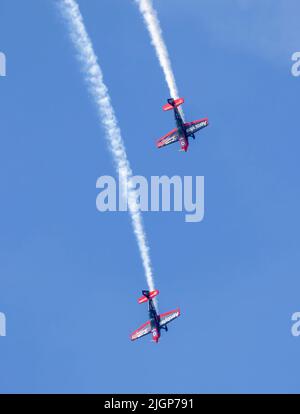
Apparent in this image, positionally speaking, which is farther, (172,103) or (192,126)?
(192,126)

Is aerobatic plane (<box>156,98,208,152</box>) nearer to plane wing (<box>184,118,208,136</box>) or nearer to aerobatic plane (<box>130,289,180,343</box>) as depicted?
plane wing (<box>184,118,208,136</box>)

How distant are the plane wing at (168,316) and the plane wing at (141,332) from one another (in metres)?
1.24

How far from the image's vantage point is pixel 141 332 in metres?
101

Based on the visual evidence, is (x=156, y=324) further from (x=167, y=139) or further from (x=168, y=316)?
(x=167, y=139)

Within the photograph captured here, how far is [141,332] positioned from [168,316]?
2815 millimetres

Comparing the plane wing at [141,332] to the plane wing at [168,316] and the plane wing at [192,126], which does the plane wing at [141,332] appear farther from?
the plane wing at [192,126]

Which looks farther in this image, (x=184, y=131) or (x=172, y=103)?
(x=184, y=131)

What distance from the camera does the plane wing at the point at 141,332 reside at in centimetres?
10056

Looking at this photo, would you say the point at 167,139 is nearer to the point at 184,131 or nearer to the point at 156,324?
the point at 184,131

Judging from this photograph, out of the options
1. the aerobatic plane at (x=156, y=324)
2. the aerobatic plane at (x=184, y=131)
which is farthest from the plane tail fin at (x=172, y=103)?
the aerobatic plane at (x=156, y=324)

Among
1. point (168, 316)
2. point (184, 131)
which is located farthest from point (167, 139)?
point (168, 316)

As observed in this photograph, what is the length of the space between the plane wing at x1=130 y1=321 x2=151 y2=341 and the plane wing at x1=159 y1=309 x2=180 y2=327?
1238 millimetres

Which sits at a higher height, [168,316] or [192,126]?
[192,126]
